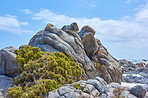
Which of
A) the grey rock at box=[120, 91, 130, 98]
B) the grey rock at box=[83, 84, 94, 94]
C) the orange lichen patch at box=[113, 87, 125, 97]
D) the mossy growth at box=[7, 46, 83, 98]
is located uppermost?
the mossy growth at box=[7, 46, 83, 98]

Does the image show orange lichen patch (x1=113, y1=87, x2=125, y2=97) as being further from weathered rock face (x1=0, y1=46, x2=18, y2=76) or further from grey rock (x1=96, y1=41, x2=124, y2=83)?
weathered rock face (x1=0, y1=46, x2=18, y2=76)

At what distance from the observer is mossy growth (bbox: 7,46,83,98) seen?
331 inches

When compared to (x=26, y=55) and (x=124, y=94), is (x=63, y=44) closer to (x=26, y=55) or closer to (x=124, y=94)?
(x=26, y=55)

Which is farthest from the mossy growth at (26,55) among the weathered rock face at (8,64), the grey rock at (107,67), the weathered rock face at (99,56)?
the grey rock at (107,67)

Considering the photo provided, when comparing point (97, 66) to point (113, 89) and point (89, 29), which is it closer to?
point (89, 29)

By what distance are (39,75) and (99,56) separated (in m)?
10.7

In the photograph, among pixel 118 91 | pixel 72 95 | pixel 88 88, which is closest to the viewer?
pixel 72 95

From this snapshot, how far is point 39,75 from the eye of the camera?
9766 millimetres

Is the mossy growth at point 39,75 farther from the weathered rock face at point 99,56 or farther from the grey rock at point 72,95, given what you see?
the weathered rock face at point 99,56

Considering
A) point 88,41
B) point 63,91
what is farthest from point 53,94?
point 88,41

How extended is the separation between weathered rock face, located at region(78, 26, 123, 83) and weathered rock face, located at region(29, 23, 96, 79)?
2025 mm

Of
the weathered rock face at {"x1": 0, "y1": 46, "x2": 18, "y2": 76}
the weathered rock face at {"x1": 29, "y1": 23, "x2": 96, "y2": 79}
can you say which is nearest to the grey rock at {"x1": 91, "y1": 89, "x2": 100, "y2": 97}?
the weathered rock face at {"x1": 29, "y1": 23, "x2": 96, "y2": 79}

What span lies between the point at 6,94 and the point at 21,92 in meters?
1.05

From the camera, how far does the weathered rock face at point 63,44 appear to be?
45.4ft
